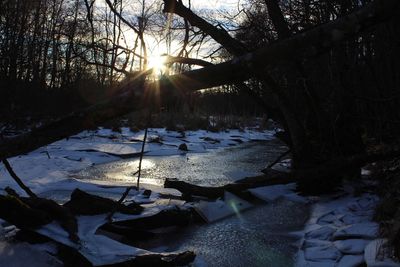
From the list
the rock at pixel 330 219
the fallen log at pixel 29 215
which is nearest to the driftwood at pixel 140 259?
the fallen log at pixel 29 215

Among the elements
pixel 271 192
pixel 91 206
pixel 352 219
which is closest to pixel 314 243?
pixel 352 219

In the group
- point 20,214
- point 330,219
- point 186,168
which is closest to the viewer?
point 20,214

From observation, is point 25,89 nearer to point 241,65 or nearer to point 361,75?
point 361,75

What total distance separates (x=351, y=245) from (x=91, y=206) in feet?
8.11

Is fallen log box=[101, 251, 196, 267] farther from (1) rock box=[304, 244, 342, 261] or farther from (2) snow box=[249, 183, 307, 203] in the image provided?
(2) snow box=[249, 183, 307, 203]

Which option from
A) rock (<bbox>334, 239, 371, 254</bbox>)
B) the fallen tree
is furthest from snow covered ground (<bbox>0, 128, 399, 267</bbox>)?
the fallen tree

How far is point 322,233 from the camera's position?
4.42 m

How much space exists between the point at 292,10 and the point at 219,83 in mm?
5115

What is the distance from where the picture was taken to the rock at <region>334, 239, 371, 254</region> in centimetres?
379

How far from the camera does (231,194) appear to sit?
584 cm

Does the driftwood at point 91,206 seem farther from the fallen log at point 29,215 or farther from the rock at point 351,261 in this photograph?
the rock at point 351,261

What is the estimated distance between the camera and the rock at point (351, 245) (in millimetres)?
3790

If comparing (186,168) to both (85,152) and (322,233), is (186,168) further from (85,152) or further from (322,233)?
(322,233)

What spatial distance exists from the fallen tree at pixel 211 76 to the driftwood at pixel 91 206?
2091mm
